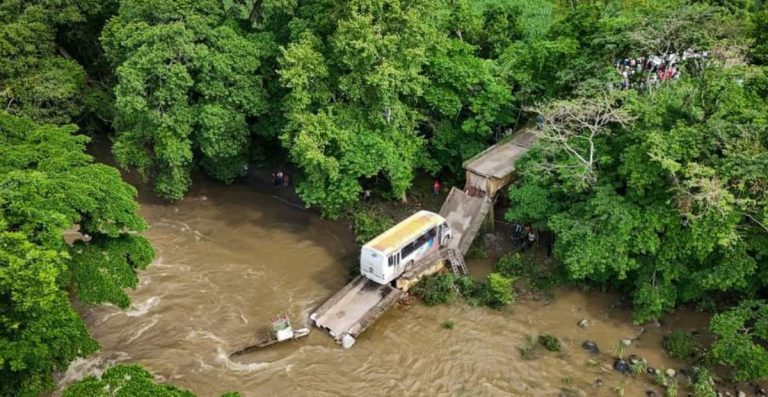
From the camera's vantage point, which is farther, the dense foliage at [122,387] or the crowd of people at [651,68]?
the crowd of people at [651,68]

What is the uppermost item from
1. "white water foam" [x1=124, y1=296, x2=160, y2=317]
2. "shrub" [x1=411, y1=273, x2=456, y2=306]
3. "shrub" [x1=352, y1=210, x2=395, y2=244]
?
"shrub" [x1=352, y1=210, x2=395, y2=244]

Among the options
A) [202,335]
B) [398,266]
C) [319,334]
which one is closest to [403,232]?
[398,266]

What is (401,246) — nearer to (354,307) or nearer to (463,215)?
(354,307)

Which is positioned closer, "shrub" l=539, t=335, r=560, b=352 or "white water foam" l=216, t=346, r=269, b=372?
"white water foam" l=216, t=346, r=269, b=372

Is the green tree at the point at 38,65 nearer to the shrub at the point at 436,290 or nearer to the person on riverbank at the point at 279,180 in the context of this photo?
the person on riverbank at the point at 279,180

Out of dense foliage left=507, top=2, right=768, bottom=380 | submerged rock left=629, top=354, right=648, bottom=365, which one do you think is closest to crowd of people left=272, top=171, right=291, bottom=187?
dense foliage left=507, top=2, right=768, bottom=380

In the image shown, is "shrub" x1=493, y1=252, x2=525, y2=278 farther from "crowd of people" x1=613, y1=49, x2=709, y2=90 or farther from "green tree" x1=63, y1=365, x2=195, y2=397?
"green tree" x1=63, y1=365, x2=195, y2=397

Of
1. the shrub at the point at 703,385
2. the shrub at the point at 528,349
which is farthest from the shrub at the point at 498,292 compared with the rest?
the shrub at the point at 703,385

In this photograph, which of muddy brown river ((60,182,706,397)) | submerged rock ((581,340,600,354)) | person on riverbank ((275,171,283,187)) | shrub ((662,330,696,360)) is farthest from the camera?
person on riverbank ((275,171,283,187))
